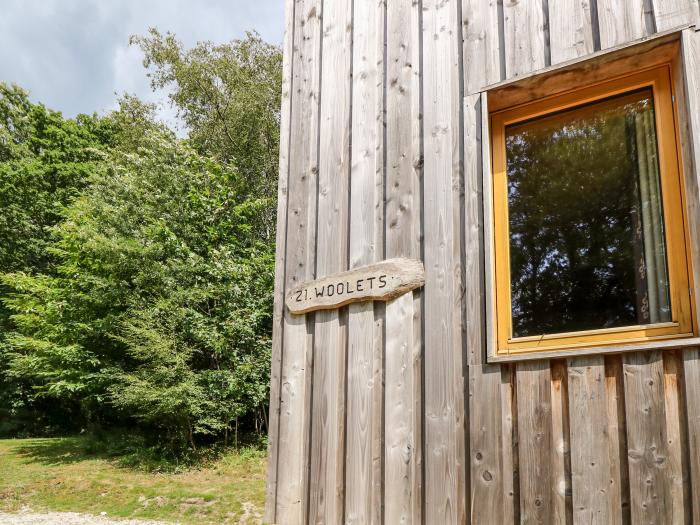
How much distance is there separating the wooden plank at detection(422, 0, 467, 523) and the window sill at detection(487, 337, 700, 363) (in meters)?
0.25

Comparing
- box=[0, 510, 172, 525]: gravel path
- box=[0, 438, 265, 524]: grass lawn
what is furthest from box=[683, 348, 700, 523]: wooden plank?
box=[0, 510, 172, 525]: gravel path

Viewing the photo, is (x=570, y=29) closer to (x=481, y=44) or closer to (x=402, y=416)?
(x=481, y=44)

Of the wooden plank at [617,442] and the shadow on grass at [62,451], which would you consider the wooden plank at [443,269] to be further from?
the shadow on grass at [62,451]

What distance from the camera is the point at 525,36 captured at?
7.98 ft

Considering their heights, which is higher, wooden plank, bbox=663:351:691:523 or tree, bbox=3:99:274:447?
tree, bbox=3:99:274:447

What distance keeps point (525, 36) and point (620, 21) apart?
39 centimetres

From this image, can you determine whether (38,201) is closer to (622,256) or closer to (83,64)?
(622,256)

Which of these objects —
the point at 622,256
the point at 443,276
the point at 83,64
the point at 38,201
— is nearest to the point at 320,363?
the point at 443,276

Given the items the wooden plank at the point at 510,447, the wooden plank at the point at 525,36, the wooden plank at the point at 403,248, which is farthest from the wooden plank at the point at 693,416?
the wooden plank at the point at 525,36

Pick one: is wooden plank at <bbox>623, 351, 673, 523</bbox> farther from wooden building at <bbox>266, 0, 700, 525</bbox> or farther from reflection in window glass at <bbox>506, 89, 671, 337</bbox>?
reflection in window glass at <bbox>506, 89, 671, 337</bbox>

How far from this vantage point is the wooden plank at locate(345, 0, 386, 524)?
8.69 ft

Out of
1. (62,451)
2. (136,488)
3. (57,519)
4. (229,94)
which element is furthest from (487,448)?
(229,94)

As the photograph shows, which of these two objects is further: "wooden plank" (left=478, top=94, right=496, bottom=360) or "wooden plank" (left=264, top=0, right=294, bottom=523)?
"wooden plank" (left=264, top=0, right=294, bottom=523)

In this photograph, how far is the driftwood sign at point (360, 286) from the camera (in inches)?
104
